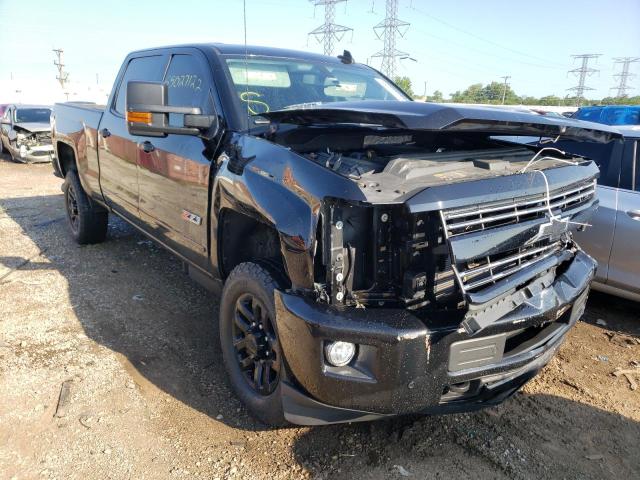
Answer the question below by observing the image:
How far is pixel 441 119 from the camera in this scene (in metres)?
2.03

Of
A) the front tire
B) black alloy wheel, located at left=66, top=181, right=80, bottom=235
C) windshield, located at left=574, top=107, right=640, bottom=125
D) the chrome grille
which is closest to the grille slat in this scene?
the chrome grille

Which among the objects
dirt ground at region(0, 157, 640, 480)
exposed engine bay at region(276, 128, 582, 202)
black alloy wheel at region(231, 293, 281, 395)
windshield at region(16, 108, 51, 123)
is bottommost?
dirt ground at region(0, 157, 640, 480)

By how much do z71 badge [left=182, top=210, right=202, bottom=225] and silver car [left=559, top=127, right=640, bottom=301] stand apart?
9.56 feet

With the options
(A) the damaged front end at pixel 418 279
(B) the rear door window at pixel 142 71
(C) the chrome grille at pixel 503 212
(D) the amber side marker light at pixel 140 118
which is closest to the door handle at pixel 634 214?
(C) the chrome grille at pixel 503 212

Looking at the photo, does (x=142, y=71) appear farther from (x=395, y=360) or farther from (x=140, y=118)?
(x=395, y=360)

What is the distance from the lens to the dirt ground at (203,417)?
7.98ft

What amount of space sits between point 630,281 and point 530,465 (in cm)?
209

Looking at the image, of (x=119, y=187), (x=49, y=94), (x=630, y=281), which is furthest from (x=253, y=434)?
(x=49, y=94)

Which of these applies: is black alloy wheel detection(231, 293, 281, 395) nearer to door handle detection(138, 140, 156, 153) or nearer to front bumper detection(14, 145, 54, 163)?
door handle detection(138, 140, 156, 153)

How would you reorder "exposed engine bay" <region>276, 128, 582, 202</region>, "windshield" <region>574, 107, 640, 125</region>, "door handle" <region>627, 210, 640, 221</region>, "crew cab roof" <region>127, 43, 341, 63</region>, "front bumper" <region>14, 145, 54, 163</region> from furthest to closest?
1. "front bumper" <region>14, 145, 54, 163</region>
2. "windshield" <region>574, 107, 640, 125</region>
3. "door handle" <region>627, 210, 640, 221</region>
4. "crew cab roof" <region>127, 43, 341, 63</region>
5. "exposed engine bay" <region>276, 128, 582, 202</region>

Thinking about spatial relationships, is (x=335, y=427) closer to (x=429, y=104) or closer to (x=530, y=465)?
(x=530, y=465)

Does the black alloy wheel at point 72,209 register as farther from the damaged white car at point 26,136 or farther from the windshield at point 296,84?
the damaged white car at point 26,136

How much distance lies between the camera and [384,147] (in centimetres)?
280

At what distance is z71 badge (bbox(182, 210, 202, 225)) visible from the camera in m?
3.17
